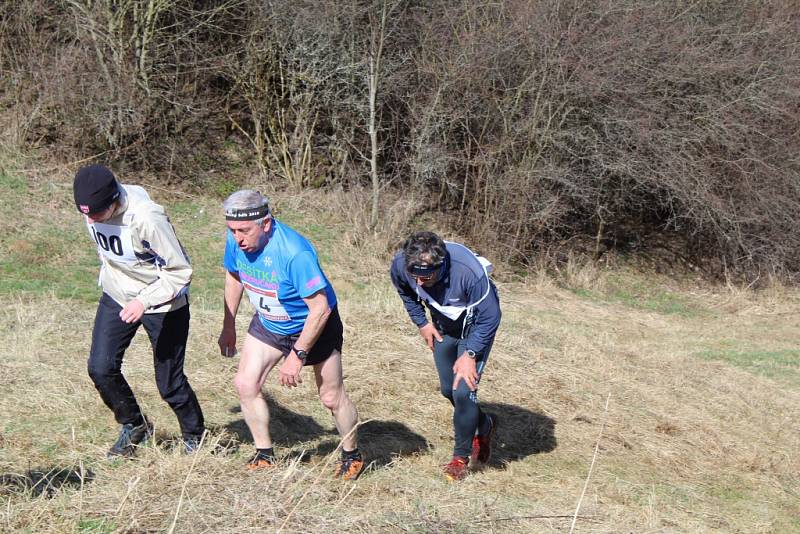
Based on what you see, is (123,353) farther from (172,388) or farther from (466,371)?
(466,371)

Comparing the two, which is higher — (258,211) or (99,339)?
(258,211)

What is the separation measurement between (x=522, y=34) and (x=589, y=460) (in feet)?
32.1

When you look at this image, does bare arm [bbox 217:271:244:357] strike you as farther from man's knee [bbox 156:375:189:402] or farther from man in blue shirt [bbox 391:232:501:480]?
man in blue shirt [bbox 391:232:501:480]

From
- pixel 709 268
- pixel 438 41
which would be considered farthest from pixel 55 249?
pixel 709 268

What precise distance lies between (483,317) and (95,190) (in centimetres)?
236

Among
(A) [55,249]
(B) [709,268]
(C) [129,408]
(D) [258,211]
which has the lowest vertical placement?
(B) [709,268]

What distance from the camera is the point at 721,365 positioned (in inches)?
402

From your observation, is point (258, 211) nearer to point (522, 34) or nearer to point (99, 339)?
point (99, 339)

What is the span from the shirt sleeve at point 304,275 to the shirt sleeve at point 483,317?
113cm

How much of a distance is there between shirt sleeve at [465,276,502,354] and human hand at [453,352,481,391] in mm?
75

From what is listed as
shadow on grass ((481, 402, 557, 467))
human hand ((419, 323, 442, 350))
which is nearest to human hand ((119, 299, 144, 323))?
human hand ((419, 323, 442, 350))

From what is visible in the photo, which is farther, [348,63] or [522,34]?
[348,63]

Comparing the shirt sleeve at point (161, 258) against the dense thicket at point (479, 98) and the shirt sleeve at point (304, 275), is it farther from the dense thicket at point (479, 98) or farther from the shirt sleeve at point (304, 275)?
the dense thicket at point (479, 98)

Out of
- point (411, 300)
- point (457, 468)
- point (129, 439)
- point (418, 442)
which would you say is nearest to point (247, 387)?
point (129, 439)
